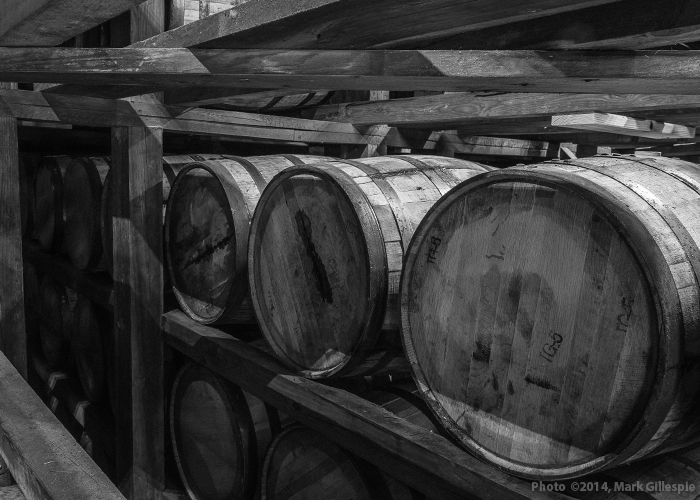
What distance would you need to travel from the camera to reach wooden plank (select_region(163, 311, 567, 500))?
2.13 meters

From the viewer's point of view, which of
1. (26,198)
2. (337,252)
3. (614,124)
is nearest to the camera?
(337,252)

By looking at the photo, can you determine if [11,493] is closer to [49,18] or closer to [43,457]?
[43,457]

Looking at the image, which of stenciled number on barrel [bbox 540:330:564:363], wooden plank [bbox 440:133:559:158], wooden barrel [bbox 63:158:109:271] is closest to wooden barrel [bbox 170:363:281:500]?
wooden barrel [bbox 63:158:109:271]

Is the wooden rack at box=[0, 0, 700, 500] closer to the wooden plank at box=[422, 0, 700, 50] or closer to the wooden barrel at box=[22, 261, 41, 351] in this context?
the wooden plank at box=[422, 0, 700, 50]

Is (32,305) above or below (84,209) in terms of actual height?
below

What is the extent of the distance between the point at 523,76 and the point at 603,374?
89cm

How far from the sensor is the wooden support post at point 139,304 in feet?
13.0

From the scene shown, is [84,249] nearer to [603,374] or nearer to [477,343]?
[477,343]

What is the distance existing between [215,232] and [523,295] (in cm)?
203

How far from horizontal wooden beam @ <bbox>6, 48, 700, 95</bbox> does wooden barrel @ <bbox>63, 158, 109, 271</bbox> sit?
2.57 m

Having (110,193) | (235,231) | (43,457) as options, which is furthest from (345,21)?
(110,193)

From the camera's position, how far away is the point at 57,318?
5.65 meters

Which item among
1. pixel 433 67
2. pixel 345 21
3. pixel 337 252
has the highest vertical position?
pixel 345 21

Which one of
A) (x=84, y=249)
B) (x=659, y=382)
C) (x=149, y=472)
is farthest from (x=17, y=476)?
(x=84, y=249)
